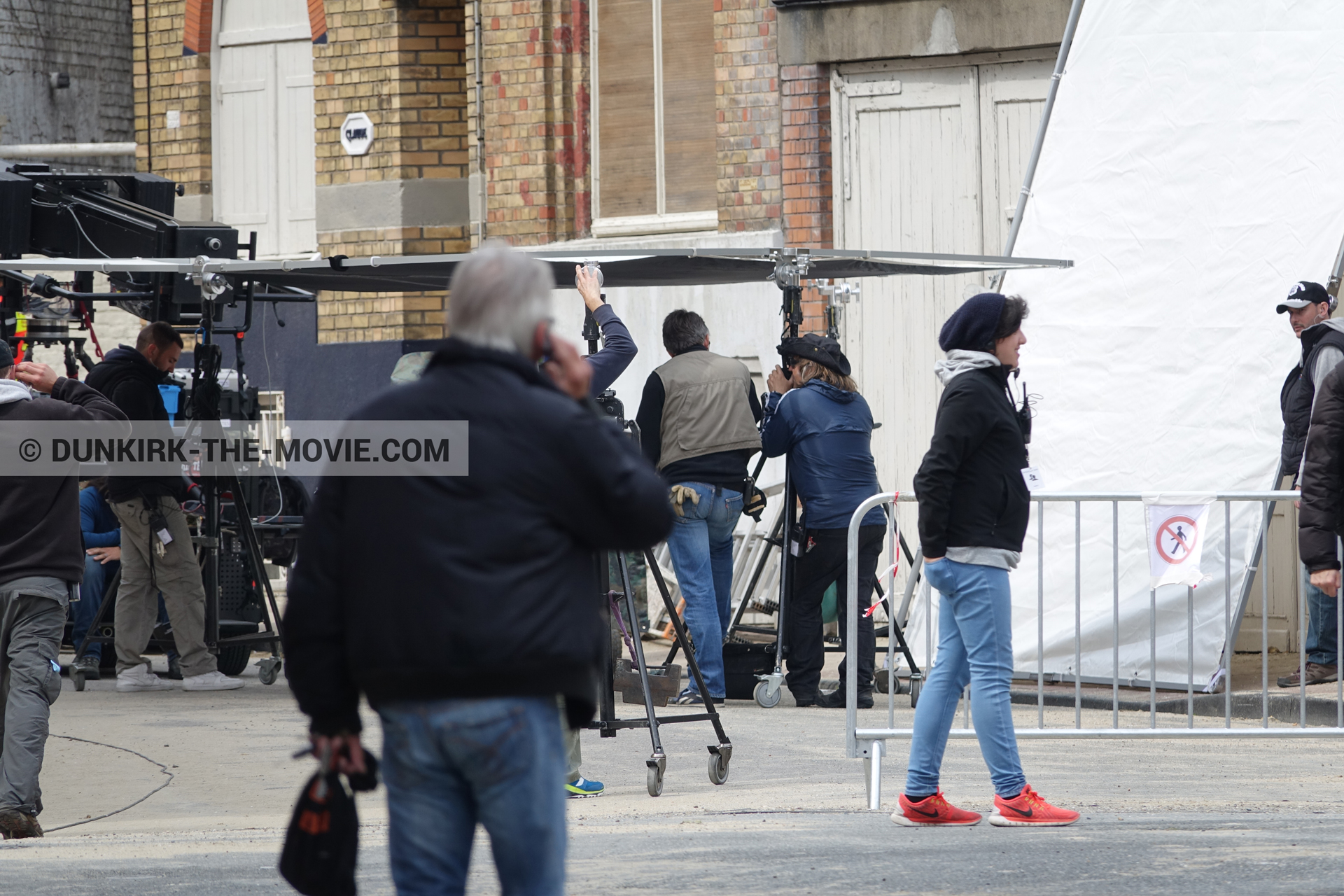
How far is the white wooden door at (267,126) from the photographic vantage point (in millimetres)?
16125

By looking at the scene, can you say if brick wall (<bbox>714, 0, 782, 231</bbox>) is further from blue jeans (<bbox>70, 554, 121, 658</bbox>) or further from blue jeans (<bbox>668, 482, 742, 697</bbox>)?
blue jeans (<bbox>70, 554, 121, 658</bbox>)

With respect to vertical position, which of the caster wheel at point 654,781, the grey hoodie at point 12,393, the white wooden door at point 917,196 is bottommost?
the caster wheel at point 654,781

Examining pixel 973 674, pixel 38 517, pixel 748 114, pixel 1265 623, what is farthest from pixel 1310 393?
pixel 38 517

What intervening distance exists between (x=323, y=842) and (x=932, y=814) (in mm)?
3279

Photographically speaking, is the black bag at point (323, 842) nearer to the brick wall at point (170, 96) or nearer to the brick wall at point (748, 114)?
the brick wall at point (748, 114)

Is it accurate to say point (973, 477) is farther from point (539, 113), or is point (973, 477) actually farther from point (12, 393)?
point (539, 113)

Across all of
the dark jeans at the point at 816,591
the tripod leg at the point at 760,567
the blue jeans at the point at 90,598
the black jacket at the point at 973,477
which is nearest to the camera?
the black jacket at the point at 973,477

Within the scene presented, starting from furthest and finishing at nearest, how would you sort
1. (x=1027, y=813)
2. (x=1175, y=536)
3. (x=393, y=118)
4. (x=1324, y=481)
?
(x=393, y=118)
(x=1175, y=536)
(x=1324, y=481)
(x=1027, y=813)

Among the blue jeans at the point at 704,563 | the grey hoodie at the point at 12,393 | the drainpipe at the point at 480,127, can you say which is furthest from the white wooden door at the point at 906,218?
the grey hoodie at the point at 12,393

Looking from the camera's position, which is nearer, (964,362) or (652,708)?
(964,362)

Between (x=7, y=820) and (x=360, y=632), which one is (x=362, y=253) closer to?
(x=7, y=820)

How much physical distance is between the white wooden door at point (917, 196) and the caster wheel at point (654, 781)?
6.12 metres

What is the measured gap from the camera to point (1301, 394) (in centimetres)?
961

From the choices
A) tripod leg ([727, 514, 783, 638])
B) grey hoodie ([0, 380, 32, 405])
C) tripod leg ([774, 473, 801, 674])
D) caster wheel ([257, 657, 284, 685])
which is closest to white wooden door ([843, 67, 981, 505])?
tripod leg ([727, 514, 783, 638])
